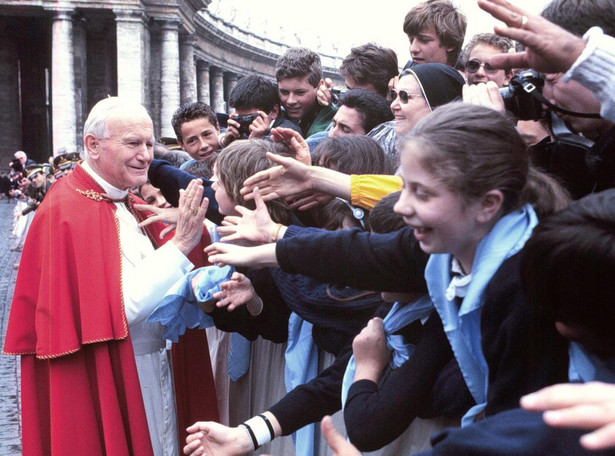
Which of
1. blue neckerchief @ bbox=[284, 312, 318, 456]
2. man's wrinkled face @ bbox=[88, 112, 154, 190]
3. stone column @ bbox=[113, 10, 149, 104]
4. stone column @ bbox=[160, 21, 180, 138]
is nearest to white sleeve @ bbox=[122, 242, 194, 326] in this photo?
man's wrinkled face @ bbox=[88, 112, 154, 190]

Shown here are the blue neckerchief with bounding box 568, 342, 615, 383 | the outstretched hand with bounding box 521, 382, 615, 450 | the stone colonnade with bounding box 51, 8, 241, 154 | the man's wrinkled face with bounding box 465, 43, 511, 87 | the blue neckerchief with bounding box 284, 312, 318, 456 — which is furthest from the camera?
the stone colonnade with bounding box 51, 8, 241, 154

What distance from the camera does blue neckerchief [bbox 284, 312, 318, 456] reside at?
120 inches

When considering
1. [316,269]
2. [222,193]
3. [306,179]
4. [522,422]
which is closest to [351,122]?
[222,193]

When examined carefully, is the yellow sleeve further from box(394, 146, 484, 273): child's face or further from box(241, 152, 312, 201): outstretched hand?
box(394, 146, 484, 273): child's face

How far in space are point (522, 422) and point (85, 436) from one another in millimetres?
2903

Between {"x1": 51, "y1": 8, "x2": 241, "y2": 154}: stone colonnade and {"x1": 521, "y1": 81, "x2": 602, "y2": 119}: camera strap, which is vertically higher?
{"x1": 51, "y1": 8, "x2": 241, "y2": 154}: stone colonnade

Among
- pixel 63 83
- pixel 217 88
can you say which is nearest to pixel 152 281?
pixel 63 83

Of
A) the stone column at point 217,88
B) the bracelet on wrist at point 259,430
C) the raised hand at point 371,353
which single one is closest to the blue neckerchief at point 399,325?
the raised hand at point 371,353

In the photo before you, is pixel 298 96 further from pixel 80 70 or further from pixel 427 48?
pixel 80 70

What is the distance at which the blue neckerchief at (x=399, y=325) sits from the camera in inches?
86.7

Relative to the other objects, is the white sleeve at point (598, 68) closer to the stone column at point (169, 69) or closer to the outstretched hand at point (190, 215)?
the outstretched hand at point (190, 215)

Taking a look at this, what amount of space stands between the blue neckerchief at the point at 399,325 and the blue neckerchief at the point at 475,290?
24 cm

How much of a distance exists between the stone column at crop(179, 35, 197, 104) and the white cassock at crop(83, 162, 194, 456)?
1234 inches

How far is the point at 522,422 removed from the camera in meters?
1.12
